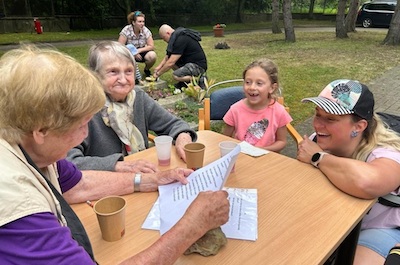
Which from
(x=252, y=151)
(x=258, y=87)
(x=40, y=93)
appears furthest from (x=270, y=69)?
(x=40, y=93)

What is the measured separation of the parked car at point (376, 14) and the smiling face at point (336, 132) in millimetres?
22462

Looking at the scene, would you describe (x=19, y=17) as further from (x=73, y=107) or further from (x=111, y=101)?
(x=73, y=107)

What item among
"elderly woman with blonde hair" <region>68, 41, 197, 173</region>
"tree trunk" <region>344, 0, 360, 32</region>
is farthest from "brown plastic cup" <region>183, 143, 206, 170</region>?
"tree trunk" <region>344, 0, 360, 32</region>

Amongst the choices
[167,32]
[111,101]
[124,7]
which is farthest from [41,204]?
[124,7]

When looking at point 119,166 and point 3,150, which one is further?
point 119,166

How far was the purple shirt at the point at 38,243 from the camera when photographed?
836mm

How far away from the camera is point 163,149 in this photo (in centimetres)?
190

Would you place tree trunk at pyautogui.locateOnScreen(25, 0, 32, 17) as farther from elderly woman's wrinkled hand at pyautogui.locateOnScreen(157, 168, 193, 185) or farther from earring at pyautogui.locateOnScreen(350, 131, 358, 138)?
earring at pyautogui.locateOnScreen(350, 131, 358, 138)

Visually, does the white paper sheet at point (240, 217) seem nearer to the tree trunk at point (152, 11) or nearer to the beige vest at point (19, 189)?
the beige vest at point (19, 189)

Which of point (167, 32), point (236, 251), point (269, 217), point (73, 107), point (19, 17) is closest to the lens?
point (73, 107)

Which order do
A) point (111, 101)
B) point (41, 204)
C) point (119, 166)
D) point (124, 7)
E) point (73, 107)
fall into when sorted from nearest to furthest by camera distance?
point (41, 204)
point (73, 107)
point (119, 166)
point (111, 101)
point (124, 7)

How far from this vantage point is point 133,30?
720cm

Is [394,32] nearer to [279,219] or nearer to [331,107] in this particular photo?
[331,107]

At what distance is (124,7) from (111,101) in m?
21.9
